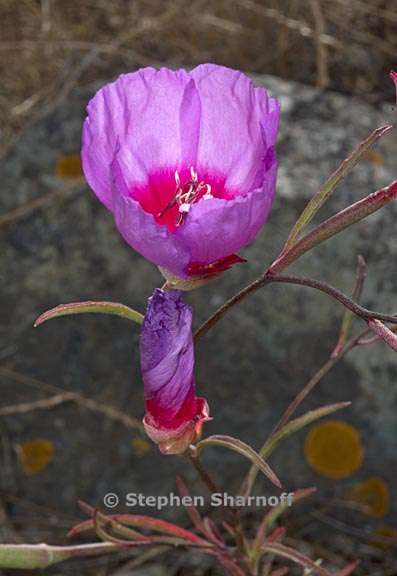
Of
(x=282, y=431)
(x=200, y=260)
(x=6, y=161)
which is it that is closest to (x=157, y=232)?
(x=200, y=260)

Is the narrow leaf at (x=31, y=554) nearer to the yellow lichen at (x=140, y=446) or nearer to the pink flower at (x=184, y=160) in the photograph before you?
the pink flower at (x=184, y=160)

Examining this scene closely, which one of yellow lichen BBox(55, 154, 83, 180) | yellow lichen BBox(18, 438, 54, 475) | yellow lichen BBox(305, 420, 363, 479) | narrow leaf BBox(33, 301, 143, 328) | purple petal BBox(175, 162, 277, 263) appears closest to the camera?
purple petal BBox(175, 162, 277, 263)

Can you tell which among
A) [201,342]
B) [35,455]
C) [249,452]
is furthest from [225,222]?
[35,455]

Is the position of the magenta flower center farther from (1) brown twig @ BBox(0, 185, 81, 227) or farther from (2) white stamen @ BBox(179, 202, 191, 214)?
(1) brown twig @ BBox(0, 185, 81, 227)

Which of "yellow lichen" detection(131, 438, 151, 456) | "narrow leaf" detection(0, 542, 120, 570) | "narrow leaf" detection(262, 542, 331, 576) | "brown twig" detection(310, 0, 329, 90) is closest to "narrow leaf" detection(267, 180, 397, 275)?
"narrow leaf" detection(0, 542, 120, 570)

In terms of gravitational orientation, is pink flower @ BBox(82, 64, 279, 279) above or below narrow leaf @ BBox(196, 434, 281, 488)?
above

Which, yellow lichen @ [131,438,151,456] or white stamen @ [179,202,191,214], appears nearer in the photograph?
white stamen @ [179,202,191,214]

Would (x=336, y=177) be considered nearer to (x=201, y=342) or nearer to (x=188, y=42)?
(x=201, y=342)
